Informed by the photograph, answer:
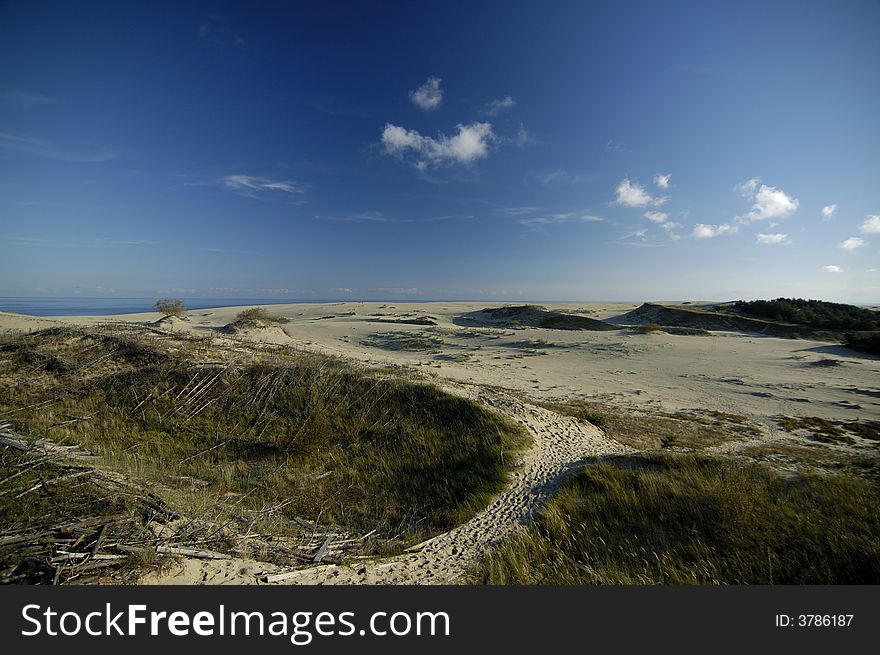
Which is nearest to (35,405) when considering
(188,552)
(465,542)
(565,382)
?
(188,552)

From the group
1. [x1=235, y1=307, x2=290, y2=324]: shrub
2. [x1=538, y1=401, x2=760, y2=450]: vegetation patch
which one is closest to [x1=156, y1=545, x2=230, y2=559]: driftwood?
[x1=538, y1=401, x2=760, y2=450]: vegetation patch

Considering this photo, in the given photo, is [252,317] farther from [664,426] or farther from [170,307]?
[664,426]

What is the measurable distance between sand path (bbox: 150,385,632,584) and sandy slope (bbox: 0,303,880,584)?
22mm

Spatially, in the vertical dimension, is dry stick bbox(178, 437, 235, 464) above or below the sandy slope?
below

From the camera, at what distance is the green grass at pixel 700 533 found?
14.5 feet

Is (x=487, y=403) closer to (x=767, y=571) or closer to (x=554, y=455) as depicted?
(x=554, y=455)

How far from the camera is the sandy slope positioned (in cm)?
528

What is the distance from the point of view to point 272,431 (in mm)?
10680

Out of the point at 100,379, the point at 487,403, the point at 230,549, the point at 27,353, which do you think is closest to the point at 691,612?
the point at 230,549

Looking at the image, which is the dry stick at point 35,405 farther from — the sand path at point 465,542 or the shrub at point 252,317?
the shrub at point 252,317

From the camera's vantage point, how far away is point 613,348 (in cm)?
2905

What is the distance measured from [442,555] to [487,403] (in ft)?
23.0

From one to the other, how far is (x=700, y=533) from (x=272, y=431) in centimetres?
1101

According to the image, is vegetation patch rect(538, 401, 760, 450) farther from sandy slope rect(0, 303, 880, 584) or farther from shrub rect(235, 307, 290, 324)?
shrub rect(235, 307, 290, 324)
